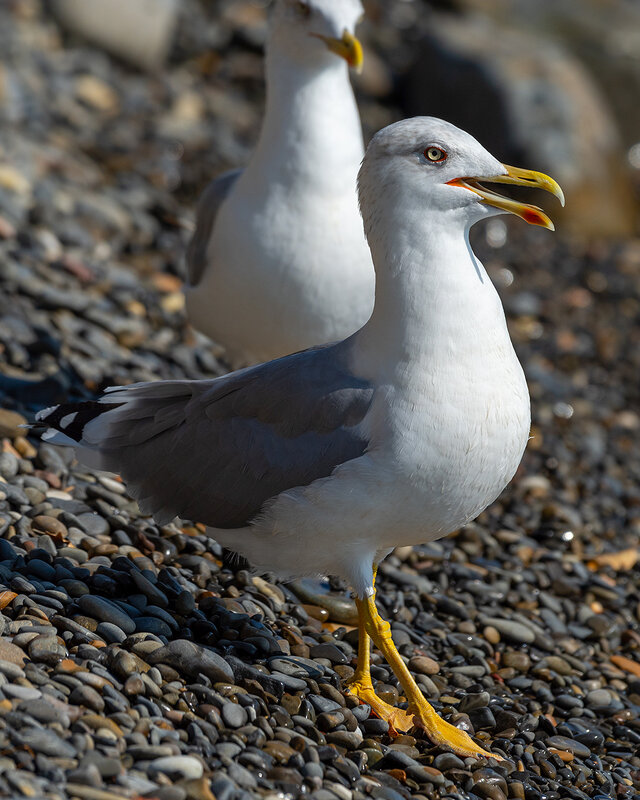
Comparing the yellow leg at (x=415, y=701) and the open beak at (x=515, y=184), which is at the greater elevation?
the open beak at (x=515, y=184)

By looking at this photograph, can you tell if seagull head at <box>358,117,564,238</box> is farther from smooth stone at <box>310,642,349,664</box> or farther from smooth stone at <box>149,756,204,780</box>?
smooth stone at <box>149,756,204,780</box>

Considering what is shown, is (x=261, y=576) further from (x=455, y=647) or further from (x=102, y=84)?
(x=102, y=84)

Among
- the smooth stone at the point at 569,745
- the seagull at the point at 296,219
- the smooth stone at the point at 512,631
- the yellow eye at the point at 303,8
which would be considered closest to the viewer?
the smooth stone at the point at 569,745

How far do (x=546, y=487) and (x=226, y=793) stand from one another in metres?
3.83

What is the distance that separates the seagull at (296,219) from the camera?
534cm

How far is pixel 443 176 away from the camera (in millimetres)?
4035

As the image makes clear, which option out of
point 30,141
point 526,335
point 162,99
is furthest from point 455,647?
point 162,99

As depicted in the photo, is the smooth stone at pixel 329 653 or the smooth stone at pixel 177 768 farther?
the smooth stone at pixel 329 653

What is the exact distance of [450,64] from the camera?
11.5 meters

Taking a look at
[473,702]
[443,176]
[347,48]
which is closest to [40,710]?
[473,702]

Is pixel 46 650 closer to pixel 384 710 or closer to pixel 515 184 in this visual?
pixel 384 710

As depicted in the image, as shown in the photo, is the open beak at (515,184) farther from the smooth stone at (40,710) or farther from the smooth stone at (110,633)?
the smooth stone at (40,710)

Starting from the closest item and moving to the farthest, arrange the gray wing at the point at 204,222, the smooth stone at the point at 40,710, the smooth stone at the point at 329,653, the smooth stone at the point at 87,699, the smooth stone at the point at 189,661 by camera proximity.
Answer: the smooth stone at the point at 40,710
the smooth stone at the point at 87,699
the smooth stone at the point at 189,661
the smooth stone at the point at 329,653
the gray wing at the point at 204,222

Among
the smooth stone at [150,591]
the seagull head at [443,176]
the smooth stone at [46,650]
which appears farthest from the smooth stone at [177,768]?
the seagull head at [443,176]
